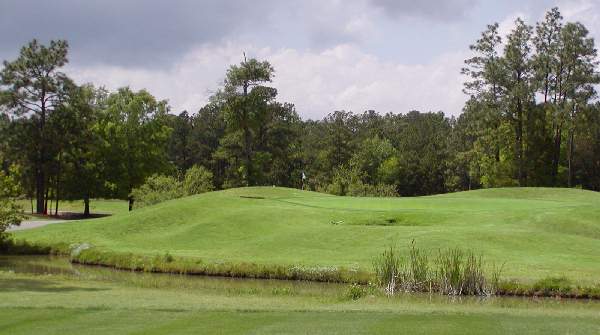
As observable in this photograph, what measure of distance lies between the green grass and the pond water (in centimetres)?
19

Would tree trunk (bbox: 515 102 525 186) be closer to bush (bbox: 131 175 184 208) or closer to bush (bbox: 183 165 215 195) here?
bush (bbox: 183 165 215 195)

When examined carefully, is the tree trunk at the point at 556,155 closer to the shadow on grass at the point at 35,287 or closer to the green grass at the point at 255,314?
the green grass at the point at 255,314

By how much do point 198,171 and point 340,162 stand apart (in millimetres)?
39699

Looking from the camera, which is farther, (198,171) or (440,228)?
(198,171)

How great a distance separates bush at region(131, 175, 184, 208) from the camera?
192 feet

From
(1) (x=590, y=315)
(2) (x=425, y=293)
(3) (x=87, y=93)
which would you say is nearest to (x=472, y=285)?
(2) (x=425, y=293)

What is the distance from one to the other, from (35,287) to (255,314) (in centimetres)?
1044

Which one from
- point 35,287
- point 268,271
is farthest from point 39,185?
point 35,287

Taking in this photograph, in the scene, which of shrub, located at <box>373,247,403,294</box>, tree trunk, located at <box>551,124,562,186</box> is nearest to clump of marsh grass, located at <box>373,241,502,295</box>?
shrub, located at <box>373,247,403,294</box>

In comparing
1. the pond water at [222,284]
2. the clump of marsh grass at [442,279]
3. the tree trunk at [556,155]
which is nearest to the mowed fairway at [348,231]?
the pond water at [222,284]

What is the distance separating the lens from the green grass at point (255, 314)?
12.7 m

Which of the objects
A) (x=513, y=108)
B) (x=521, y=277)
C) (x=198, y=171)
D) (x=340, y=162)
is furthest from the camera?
(x=340, y=162)

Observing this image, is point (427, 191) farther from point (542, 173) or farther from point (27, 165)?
point (27, 165)

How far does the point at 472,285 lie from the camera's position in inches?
906
